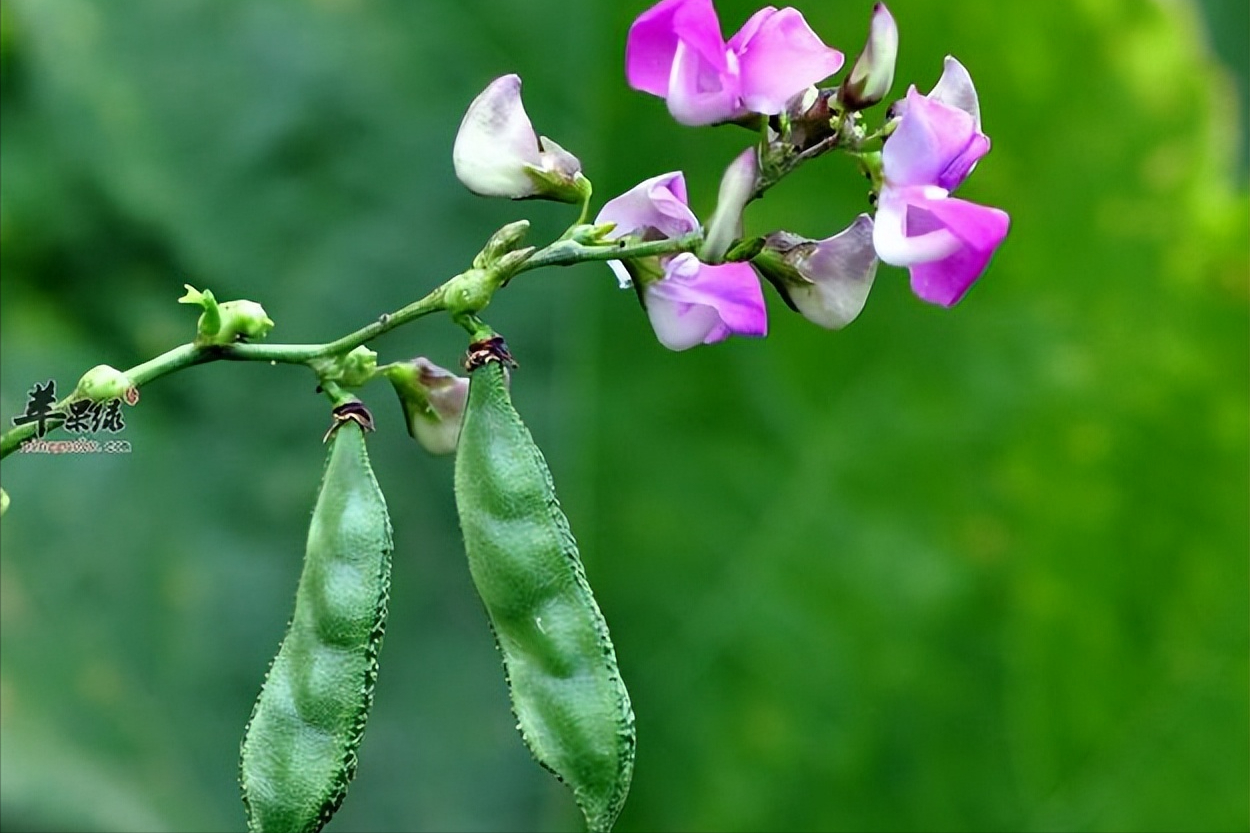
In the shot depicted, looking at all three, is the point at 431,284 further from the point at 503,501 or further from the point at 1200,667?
the point at 503,501

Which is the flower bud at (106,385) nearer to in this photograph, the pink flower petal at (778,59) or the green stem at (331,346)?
the green stem at (331,346)

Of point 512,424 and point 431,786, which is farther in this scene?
point 431,786

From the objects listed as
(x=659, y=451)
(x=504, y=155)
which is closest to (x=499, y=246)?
(x=504, y=155)

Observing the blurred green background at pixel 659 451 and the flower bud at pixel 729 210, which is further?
the blurred green background at pixel 659 451

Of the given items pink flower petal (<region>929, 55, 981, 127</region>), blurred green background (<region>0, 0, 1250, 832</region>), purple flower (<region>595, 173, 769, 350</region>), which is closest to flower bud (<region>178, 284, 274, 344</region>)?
purple flower (<region>595, 173, 769, 350</region>)

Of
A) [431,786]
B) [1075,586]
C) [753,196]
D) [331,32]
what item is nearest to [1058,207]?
[1075,586]

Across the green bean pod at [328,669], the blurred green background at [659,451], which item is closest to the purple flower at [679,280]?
the green bean pod at [328,669]
